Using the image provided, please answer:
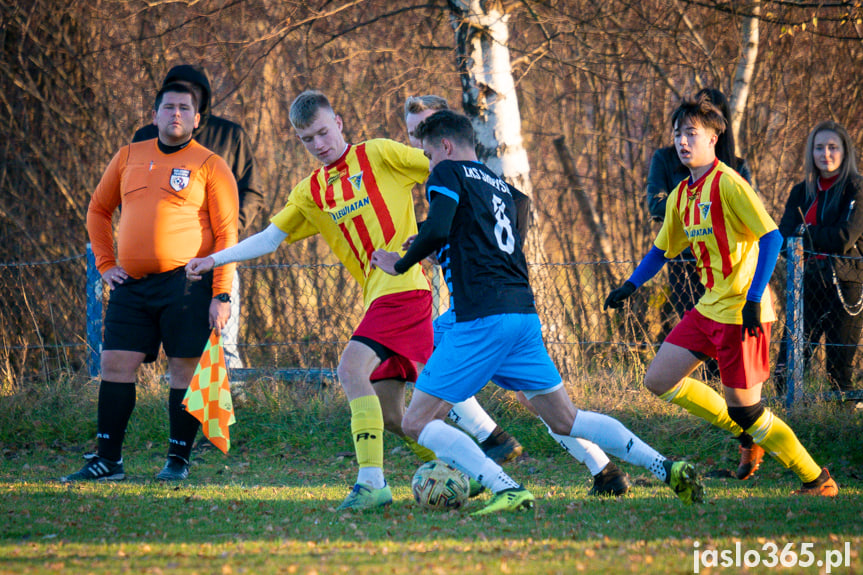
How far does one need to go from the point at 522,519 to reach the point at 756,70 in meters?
7.92

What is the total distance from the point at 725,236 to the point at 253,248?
8.68 ft

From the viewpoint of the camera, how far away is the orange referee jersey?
5.53m

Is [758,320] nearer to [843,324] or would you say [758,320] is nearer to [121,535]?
[843,324]

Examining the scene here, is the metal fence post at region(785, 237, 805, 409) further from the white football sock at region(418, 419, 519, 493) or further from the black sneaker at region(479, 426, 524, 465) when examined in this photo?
the white football sock at region(418, 419, 519, 493)

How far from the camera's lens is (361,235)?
4.73 m

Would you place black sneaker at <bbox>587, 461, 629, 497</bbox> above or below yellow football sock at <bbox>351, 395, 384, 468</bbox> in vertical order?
below

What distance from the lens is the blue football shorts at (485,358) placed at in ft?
13.7

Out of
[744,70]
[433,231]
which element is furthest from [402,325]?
[744,70]

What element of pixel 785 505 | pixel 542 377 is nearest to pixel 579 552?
pixel 542 377

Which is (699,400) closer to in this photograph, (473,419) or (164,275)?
(473,419)

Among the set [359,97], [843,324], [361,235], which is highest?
[359,97]

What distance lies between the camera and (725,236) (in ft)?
16.1

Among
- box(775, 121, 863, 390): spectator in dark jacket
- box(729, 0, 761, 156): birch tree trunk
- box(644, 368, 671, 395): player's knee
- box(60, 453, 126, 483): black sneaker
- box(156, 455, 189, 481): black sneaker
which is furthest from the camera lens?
box(729, 0, 761, 156): birch tree trunk

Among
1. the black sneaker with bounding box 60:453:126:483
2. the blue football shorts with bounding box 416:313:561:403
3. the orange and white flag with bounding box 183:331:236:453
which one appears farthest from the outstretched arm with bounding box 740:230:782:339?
the black sneaker with bounding box 60:453:126:483
